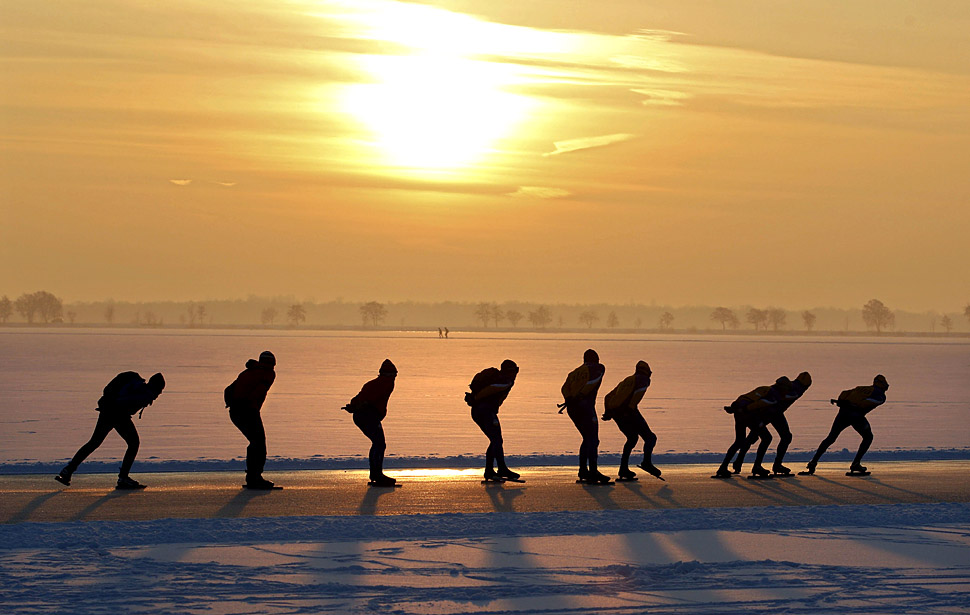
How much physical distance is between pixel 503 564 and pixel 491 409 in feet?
17.2

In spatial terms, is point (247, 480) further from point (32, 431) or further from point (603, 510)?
point (32, 431)

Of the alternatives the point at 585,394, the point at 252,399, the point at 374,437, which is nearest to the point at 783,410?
the point at 585,394

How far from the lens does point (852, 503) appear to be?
15.0m

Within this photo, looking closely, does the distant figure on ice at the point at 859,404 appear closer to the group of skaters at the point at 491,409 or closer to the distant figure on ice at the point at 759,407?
the group of skaters at the point at 491,409

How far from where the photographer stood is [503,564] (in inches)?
429

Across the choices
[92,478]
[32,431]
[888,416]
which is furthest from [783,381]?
[888,416]

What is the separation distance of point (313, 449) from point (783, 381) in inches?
437

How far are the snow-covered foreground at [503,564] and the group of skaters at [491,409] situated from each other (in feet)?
8.37

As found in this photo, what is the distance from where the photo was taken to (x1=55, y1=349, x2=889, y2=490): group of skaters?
48.5ft

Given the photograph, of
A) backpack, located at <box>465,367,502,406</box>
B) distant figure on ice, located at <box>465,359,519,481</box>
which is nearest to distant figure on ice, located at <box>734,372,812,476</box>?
distant figure on ice, located at <box>465,359,519,481</box>

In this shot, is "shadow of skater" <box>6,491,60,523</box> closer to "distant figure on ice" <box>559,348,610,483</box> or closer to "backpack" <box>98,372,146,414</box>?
"backpack" <box>98,372,146,414</box>

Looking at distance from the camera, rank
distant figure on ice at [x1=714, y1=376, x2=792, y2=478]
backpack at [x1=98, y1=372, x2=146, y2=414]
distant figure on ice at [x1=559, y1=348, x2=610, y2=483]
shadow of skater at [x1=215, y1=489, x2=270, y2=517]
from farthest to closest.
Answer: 1. distant figure on ice at [x1=714, y1=376, x2=792, y2=478]
2. distant figure on ice at [x1=559, y1=348, x2=610, y2=483]
3. backpack at [x1=98, y1=372, x2=146, y2=414]
4. shadow of skater at [x1=215, y1=489, x2=270, y2=517]

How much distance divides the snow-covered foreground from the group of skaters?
8.37 feet

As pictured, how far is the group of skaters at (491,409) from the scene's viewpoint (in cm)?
1479
